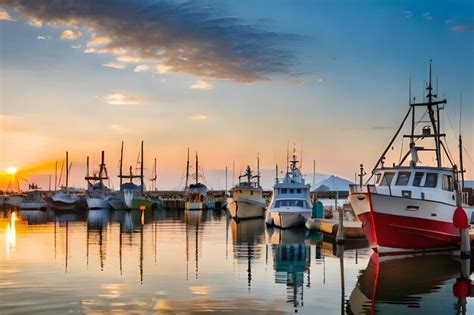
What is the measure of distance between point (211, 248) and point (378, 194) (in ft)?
30.1

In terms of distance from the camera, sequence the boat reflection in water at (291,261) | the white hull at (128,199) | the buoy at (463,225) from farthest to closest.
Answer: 1. the white hull at (128,199)
2. the buoy at (463,225)
3. the boat reflection in water at (291,261)

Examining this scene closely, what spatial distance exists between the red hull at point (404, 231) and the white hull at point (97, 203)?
72996mm

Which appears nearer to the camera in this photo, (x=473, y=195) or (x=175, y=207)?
(x=473, y=195)

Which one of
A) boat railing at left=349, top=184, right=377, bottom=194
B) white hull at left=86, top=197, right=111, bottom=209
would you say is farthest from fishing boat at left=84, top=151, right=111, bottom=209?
boat railing at left=349, top=184, right=377, bottom=194

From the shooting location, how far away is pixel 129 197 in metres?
97.9

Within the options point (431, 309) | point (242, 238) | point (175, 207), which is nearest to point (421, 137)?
point (242, 238)

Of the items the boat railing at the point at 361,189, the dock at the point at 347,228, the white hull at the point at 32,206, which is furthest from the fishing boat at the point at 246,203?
the white hull at the point at 32,206

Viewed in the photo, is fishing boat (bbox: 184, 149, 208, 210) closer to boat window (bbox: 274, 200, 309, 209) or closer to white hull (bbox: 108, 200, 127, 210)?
white hull (bbox: 108, 200, 127, 210)

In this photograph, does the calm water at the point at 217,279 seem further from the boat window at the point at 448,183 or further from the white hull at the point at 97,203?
the white hull at the point at 97,203

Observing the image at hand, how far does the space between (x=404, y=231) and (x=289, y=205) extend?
2280 cm

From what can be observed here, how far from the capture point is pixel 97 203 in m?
98.1

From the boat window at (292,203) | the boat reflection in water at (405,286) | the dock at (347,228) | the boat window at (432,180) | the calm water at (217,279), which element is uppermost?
the boat window at (432,180)

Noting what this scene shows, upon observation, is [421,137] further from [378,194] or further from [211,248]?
[211,248]

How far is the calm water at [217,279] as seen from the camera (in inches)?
672
